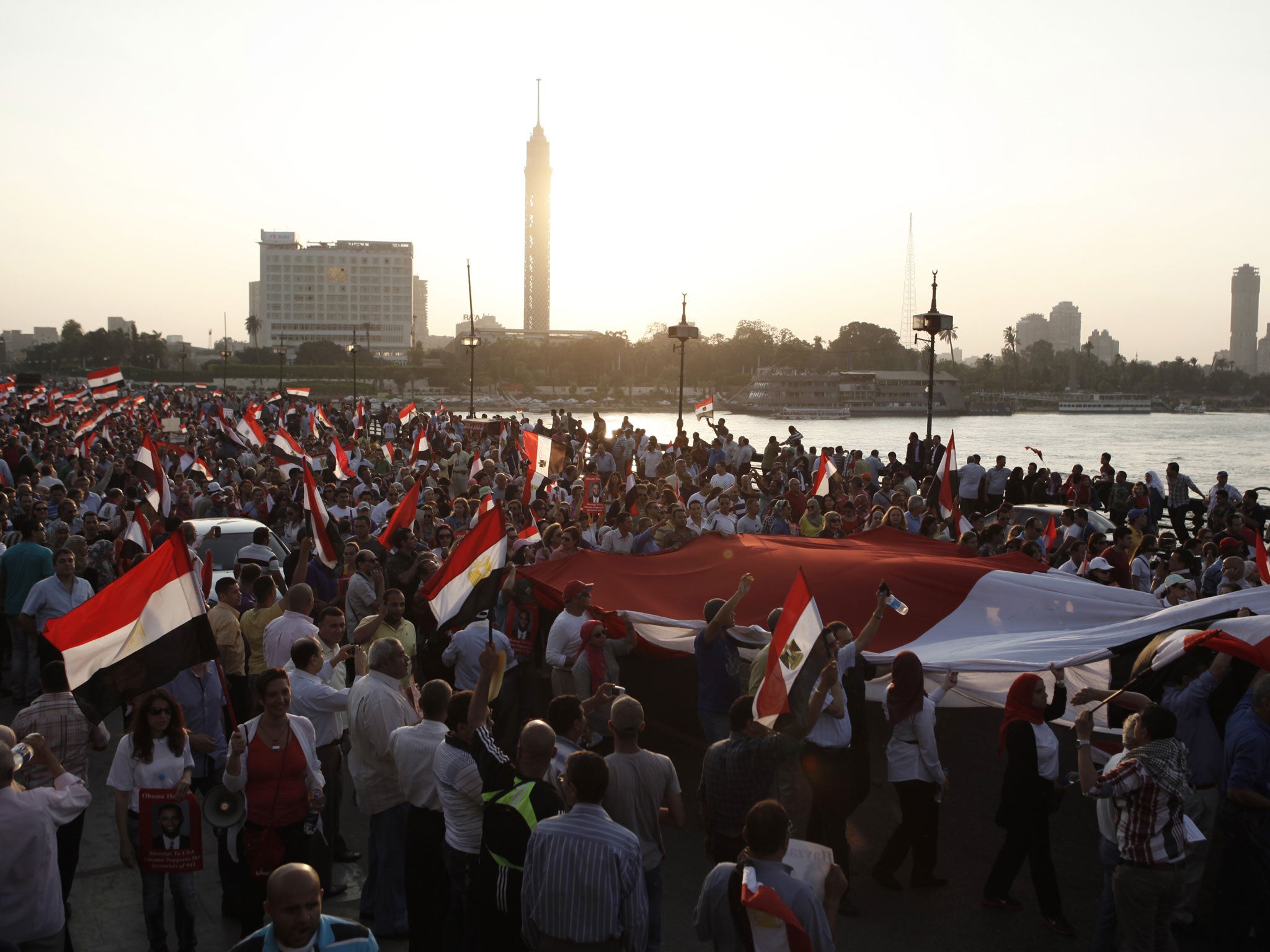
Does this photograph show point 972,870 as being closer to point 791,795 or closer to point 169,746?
point 791,795

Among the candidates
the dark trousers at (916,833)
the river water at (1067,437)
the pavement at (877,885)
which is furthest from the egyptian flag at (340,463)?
the river water at (1067,437)

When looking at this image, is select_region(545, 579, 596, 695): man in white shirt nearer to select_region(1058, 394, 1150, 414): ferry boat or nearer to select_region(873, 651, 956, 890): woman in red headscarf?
select_region(873, 651, 956, 890): woman in red headscarf

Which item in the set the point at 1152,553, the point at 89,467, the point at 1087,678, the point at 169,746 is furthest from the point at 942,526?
the point at 89,467

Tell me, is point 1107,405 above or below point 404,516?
above

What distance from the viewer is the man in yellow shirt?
281 inches

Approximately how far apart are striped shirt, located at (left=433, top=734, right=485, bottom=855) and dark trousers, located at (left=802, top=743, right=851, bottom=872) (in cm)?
222

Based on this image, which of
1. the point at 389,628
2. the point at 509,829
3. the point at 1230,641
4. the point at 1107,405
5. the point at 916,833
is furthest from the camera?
the point at 1107,405

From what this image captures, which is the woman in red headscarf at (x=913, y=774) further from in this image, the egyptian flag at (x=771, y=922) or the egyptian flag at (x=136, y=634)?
the egyptian flag at (x=136, y=634)

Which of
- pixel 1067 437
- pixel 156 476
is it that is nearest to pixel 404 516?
pixel 156 476

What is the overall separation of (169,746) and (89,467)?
1624 centimetres

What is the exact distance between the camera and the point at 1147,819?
5.05m

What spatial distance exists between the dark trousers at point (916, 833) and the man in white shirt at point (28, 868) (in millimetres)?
4567

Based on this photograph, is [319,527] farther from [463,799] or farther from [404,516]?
[463,799]

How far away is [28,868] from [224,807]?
858 millimetres
